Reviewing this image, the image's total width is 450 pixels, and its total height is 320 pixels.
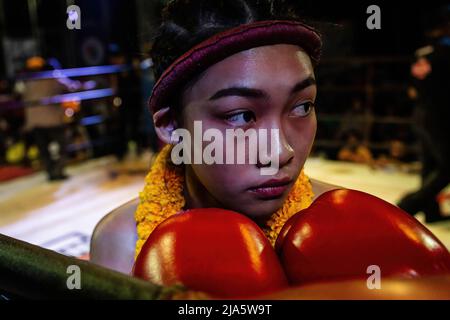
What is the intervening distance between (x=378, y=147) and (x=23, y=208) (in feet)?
11.7

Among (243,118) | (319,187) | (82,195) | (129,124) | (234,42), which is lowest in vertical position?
(82,195)

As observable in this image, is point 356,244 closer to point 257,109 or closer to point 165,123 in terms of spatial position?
point 257,109

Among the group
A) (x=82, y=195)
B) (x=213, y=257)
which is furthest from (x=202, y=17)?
(x=82, y=195)

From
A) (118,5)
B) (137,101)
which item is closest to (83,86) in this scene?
(137,101)

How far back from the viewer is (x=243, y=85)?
0.78m

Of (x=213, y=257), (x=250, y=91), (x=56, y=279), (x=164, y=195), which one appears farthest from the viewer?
(x=164, y=195)

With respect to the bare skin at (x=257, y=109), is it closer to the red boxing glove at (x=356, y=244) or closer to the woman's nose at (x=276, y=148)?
the woman's nose at (x=276, y=148)

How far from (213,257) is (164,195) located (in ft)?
1.85

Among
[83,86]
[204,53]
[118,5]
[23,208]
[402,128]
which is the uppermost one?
[118,5]

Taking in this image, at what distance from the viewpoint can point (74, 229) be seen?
11.7 ft

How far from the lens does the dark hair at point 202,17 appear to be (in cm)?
86

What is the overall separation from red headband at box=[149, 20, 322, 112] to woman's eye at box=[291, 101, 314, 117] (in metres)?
0.11

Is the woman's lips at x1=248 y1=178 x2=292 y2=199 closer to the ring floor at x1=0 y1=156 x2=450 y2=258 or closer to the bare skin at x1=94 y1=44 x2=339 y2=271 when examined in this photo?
the bare skin at x1=94 y1=44 x2=339 y2=271
